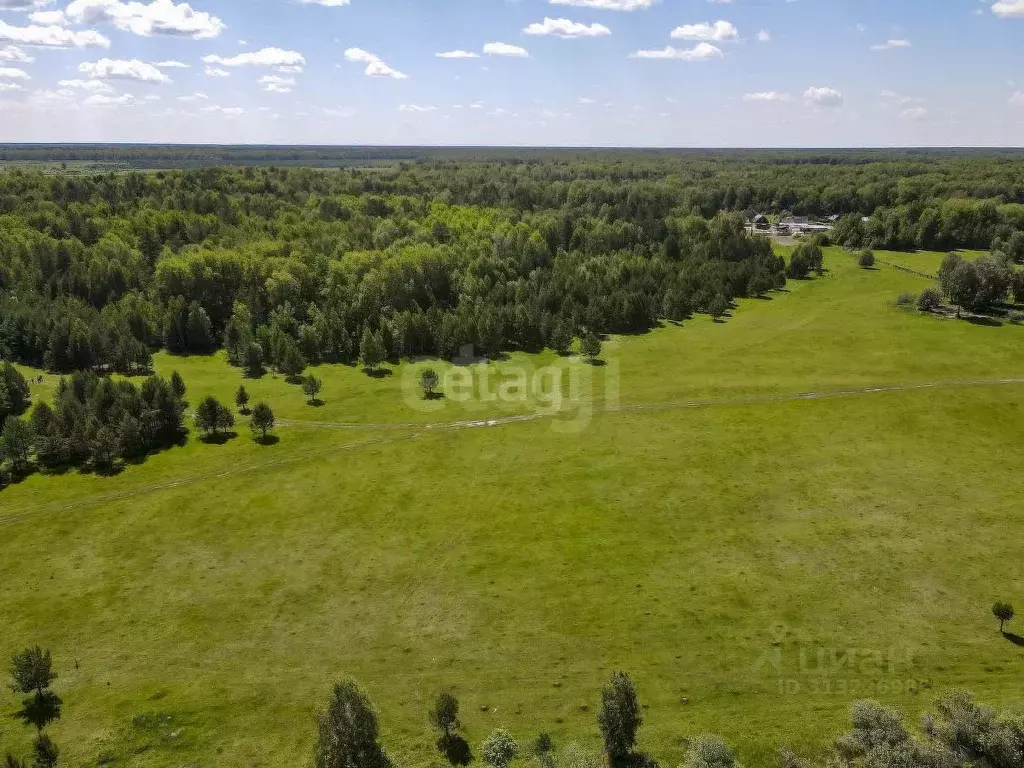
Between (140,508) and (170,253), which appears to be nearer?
(140,508)

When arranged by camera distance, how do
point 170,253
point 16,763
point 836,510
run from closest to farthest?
point 16,763 < point 836,510 < point 170,253

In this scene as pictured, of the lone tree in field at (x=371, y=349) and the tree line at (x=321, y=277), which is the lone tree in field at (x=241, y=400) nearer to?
the tree line at (x=321, y=277)

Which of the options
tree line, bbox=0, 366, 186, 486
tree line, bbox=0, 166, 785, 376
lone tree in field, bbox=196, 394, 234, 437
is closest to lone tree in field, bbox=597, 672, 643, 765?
lone tree in field, bbox=196, 394, 234, 437

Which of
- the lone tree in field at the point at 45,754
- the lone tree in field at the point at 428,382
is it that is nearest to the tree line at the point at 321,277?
the lone tree in field at the point at 428,382

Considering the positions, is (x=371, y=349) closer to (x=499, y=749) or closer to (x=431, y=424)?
(x=431, y=424)

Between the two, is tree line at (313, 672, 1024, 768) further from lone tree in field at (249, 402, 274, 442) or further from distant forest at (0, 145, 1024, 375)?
distant forest at (0, 145, 1024, 375)

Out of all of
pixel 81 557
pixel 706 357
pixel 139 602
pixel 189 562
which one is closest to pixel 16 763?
pixel 139 602

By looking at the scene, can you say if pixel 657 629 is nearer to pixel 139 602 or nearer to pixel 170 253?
pixel 139 602
